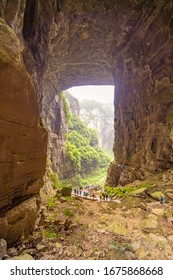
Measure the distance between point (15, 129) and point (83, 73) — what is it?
24.3m

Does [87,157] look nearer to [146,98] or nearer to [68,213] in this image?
[146,98]

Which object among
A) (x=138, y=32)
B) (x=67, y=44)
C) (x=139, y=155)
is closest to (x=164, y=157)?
(x=139, y=155)

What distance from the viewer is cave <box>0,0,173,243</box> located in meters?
4.29

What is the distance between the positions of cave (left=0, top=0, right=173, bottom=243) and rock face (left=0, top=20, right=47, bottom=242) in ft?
0.08

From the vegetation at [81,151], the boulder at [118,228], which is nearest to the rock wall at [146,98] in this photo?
the boulder at [118,228]

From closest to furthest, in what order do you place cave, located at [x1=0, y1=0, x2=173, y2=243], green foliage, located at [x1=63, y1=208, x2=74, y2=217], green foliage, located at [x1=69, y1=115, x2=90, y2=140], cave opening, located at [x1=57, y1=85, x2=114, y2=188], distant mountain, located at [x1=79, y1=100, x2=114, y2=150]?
cave, located at [x1=0, y1=0, x2=173, y2=243]
green foliage, located at [x1=63, y1=208, x2=74, y2=217]
cave opening, located at [x1=57, y1=85, x2=114, y2=188]
green foliage, located at [x1=69, y1=115, x2=90, y2=140]
distant mountain, located at [x1=79, y1=100, x2=114, y2=150]

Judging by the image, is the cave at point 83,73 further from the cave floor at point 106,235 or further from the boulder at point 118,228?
the boulder at point 118,228

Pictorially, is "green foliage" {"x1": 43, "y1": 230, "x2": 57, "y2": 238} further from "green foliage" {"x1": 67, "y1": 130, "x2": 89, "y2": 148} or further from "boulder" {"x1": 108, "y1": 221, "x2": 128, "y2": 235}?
"green foliage" {"x1": 67, "y1": 130, "x2": 89, "y2": 148}

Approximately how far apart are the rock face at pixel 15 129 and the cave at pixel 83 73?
25 mm

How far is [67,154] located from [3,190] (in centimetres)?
3714

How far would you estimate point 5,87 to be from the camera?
12.8ft

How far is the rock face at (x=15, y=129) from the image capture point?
3934mm

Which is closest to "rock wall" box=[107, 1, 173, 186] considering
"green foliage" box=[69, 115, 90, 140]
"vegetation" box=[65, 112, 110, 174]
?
"vegetation" box=[65, 112, 110, 174]

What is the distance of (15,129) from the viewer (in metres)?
4.27
